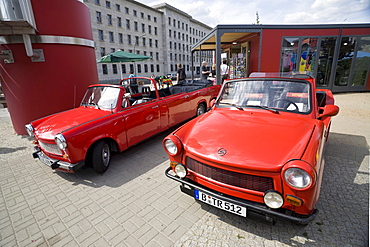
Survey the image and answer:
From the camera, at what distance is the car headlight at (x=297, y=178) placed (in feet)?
5.65

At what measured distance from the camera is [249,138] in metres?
2.28

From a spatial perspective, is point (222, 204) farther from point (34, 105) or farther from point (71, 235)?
point (34, 105)

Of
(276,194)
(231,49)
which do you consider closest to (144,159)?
(276,194)

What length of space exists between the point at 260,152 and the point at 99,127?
2.95 metres

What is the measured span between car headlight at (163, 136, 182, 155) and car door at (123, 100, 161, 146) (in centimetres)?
191

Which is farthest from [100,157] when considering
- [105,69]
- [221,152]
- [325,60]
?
[105,69]

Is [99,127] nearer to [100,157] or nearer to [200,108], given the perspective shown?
[100,157]

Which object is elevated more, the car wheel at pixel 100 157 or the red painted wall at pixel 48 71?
the red painted wall at pixel 48 71

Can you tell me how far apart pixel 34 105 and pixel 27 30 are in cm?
212

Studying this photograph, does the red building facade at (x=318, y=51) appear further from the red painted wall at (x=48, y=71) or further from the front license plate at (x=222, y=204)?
the front license plate at (x=222, y=204)

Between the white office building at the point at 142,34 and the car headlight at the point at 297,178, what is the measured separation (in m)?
28.5

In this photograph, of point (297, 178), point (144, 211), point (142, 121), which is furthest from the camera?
point (142, 121)

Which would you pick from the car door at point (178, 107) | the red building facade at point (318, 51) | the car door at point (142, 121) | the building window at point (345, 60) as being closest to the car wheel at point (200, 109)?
the car door at point (178, 107)

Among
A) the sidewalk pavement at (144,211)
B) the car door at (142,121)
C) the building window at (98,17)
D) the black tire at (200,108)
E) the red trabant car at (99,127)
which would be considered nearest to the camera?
the sidewalk pavement at (144,211)
